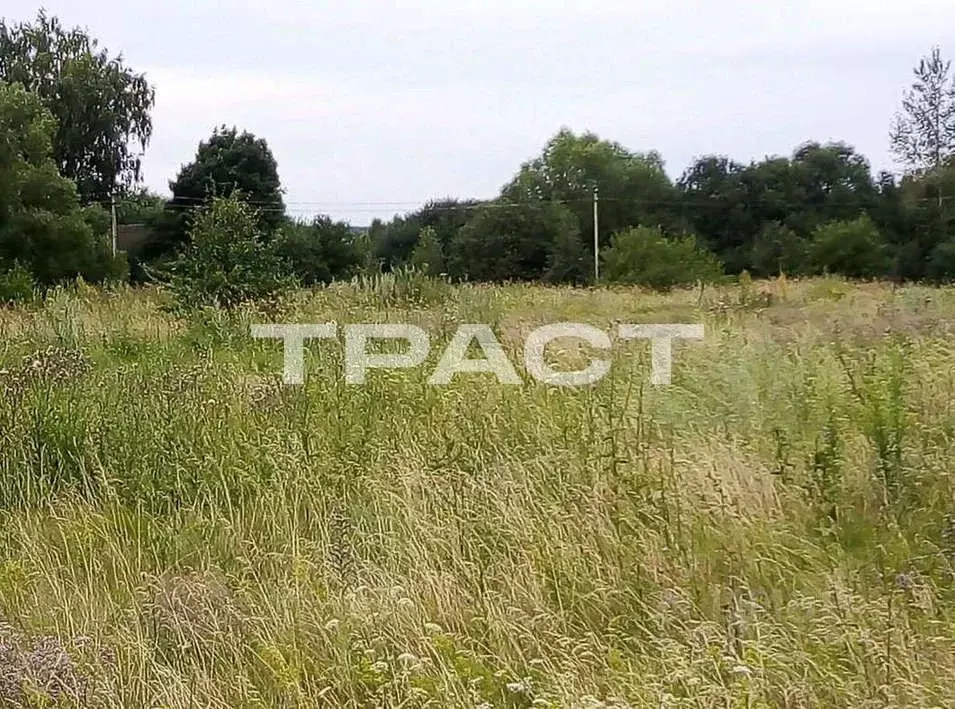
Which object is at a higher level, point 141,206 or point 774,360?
point 141,206

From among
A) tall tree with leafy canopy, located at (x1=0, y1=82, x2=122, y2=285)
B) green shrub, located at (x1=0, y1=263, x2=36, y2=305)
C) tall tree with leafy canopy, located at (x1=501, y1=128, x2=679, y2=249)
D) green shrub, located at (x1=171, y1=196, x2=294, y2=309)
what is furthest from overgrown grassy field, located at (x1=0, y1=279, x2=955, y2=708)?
tall tree with leafy canopy, located at (x1=501, y1=128, x2=679, y2=249)

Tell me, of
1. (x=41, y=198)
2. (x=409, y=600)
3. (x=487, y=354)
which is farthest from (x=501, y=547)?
(x=41, y=198)

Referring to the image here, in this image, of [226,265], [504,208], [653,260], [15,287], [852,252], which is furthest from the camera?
[504,208]

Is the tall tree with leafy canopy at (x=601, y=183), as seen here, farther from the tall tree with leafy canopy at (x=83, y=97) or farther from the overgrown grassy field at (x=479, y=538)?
the overgrown grassy field at (x=479, y=538)

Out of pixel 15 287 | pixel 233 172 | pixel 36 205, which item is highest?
pixel 233 172

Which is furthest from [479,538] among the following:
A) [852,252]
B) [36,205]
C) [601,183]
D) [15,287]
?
[601,183]

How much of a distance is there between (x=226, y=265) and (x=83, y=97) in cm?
2349

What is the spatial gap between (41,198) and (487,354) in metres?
19.4

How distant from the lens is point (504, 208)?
134 ft

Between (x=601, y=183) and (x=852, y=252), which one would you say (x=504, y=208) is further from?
(x=852, y=252)

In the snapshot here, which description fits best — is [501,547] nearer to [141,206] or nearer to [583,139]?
[141,206]

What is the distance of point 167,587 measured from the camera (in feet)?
8.55

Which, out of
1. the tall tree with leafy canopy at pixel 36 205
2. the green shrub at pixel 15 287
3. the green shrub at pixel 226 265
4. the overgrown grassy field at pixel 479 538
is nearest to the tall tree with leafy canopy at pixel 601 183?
the tall tree with leafy canopy at pixel 36 205

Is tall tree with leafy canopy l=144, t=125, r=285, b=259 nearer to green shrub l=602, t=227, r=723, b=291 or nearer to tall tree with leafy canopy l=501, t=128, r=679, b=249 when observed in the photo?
green shrub l=602, t=227, r=723, b=291
